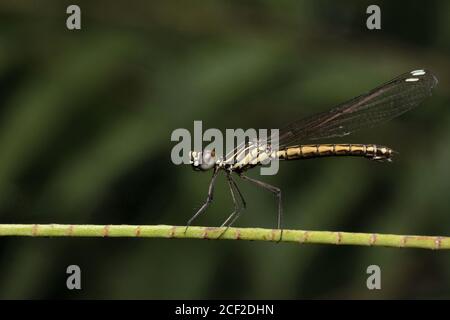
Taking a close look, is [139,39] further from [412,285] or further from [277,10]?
[412,285]

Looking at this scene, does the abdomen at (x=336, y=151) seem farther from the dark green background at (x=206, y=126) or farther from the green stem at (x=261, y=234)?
the green stem at (x=261, y=234)

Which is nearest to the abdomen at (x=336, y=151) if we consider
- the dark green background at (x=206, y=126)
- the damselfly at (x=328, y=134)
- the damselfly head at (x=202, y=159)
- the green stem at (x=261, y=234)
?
the damselfly at (x=328, y=134)

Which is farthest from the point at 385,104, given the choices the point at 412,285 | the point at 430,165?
the point at 412,285

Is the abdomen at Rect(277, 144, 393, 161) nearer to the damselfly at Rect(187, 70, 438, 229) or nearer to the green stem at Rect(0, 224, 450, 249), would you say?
the damselfly at Rect(187, 70, 438, 229)

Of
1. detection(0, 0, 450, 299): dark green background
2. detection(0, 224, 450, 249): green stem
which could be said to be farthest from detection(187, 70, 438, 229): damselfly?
detection(0, 224, 450, 249): green stem

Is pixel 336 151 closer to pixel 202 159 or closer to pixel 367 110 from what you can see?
pixel 367 110

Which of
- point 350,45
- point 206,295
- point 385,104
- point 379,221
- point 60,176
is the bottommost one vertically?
point 206,295
